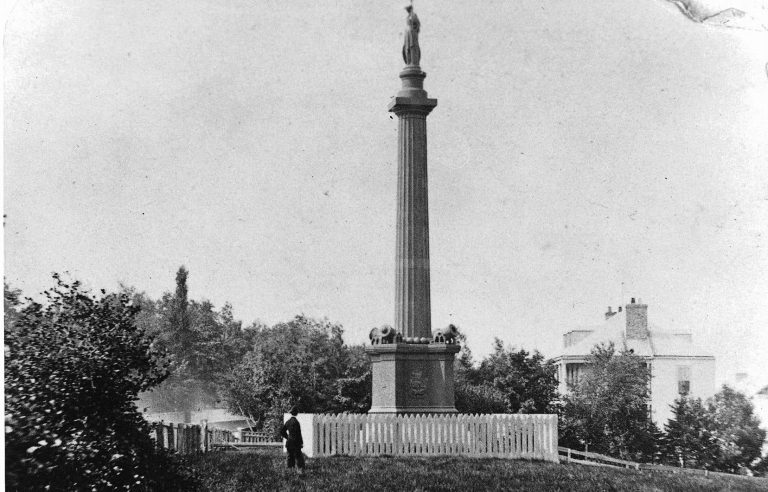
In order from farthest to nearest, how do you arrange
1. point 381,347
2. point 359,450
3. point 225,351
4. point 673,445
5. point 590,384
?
point 225,351
point 590,384
point 673,445
point 381,347
point 359,450

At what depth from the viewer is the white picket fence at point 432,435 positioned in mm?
25375

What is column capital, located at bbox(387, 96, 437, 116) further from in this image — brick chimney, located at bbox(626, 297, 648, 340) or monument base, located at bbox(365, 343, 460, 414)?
brick chimney, located at bbox(626, 297, 648, 340)

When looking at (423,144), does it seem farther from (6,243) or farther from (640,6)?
(6,243)

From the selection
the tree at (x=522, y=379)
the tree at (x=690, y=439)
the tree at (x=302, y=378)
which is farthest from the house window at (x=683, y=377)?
the tree at (x=302, y=378)

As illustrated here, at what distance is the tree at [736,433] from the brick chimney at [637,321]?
908 inches

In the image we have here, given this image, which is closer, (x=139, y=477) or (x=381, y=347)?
(x=139, y=477)

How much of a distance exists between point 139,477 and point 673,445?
32.5 m

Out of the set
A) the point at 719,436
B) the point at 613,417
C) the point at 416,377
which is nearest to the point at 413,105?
the point at 416,377

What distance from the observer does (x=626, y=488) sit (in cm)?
1903

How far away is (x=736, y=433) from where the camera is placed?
35156mm

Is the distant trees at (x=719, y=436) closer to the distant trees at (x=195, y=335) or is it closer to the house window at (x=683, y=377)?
the house window at (x=683, y=377)

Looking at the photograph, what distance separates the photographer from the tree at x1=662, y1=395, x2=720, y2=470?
39.3 meters

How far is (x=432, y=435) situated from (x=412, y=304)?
168 inches

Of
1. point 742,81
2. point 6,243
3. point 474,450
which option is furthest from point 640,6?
point 6,243
